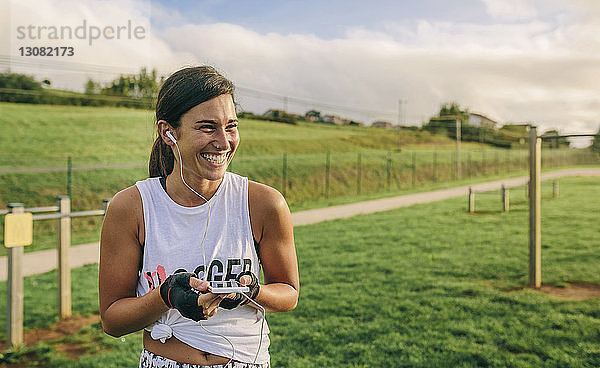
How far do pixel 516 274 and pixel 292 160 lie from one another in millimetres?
20938

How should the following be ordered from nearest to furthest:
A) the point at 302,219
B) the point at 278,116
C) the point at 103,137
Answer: the point at 302,219 < the point at 103,137 < the point at 278,116

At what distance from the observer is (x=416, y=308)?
6199mm

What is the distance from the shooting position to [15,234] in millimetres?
4699

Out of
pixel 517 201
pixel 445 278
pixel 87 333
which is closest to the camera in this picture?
pixel 87 333

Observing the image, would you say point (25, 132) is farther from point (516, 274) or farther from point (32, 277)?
point (516, 274)

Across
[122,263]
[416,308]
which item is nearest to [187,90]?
[122,263]

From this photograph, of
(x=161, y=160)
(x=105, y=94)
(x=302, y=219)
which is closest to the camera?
(x=161, y=160)

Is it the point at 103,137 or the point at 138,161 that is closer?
the point at 138,161

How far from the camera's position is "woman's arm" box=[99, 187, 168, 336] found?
1641 mm

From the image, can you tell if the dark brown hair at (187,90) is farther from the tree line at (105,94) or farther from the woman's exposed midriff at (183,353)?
the tree line at (105,94)

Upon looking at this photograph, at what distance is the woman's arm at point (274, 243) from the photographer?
1697 mm

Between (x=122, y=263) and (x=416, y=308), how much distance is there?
16.6ft

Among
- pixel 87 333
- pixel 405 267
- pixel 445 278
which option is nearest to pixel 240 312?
pixel 87 333

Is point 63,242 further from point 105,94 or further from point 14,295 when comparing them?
point 105,94
